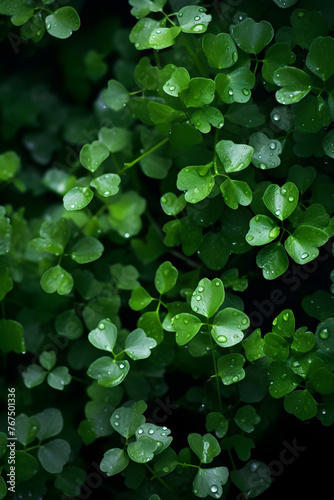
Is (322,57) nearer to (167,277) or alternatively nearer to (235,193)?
(235,193)

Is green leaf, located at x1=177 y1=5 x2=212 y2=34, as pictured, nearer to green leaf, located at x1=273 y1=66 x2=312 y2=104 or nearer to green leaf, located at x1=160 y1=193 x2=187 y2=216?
green leaf, located at x1=273 y1=66 x2=312 y2=104

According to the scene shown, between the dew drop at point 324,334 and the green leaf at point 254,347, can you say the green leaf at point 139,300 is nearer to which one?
the green leaf at point 254,347

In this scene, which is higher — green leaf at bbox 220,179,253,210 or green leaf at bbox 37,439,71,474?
green leaf at bbox 220,179,253,210

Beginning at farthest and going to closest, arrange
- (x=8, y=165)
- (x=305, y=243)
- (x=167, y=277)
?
(x=8, y=165), (x=167, y=277), (x=305, y=243)

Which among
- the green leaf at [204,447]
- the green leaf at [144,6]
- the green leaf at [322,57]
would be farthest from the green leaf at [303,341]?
the green leaf at [144,6]

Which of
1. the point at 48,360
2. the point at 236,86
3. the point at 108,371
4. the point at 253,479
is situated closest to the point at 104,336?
the point at 108,371

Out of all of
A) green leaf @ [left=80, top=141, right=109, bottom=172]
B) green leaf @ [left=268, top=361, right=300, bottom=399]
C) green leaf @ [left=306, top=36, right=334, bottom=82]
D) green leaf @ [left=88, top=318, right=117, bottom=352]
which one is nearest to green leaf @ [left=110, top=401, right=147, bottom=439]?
green leaf @ [left=88, top=318, right=117, bottom=352]
